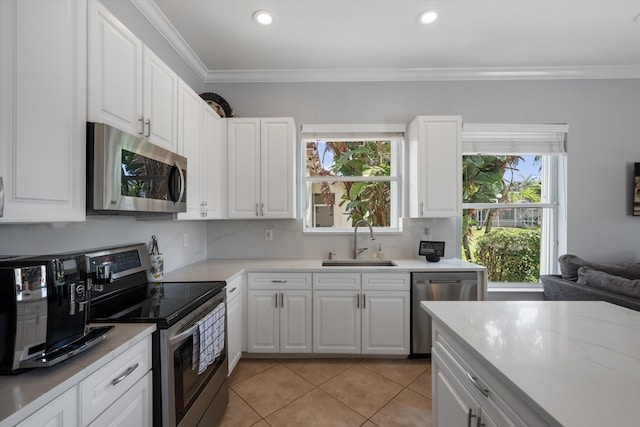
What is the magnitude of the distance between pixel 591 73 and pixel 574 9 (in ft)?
4.38

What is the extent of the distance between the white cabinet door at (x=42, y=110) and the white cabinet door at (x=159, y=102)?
454mm

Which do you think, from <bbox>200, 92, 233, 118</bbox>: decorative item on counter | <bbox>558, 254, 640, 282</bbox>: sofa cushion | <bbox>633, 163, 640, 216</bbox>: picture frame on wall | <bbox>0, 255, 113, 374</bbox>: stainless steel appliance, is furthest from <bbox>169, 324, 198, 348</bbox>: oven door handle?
<bbox>633, 163, 640, 216</bbox>: picture frame on wall

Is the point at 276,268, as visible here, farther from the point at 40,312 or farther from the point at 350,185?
the point at 40,312

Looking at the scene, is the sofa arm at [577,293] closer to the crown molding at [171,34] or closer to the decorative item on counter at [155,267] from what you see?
the decorative item on counter at [155,267]

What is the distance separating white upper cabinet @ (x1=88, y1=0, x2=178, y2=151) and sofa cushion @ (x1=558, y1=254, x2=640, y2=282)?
12.3 ft

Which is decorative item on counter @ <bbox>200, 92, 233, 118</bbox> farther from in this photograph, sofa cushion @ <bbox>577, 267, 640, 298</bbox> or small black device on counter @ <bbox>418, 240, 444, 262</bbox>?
sofa cushion @ <bbox>577, 267, 640, 298</bbox>

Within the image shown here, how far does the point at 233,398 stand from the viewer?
6.86 feet

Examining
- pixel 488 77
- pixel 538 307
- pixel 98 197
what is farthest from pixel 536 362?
pixel 488 77

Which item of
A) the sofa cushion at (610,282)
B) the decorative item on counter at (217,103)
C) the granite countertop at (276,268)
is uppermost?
the decorative item on counter at (217,103)

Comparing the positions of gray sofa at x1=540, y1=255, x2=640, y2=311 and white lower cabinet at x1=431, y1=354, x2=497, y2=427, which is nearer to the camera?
white lower cabinet at x1=431, y1=354, x2=497, y2=427

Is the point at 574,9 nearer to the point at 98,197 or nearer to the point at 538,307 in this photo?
the point at 538,307

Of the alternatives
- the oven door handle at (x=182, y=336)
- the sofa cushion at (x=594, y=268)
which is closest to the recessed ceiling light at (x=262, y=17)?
the oven door handle at (x=182, y=336)

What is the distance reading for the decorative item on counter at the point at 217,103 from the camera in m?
2.85

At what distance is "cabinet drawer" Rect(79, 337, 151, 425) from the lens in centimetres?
90
